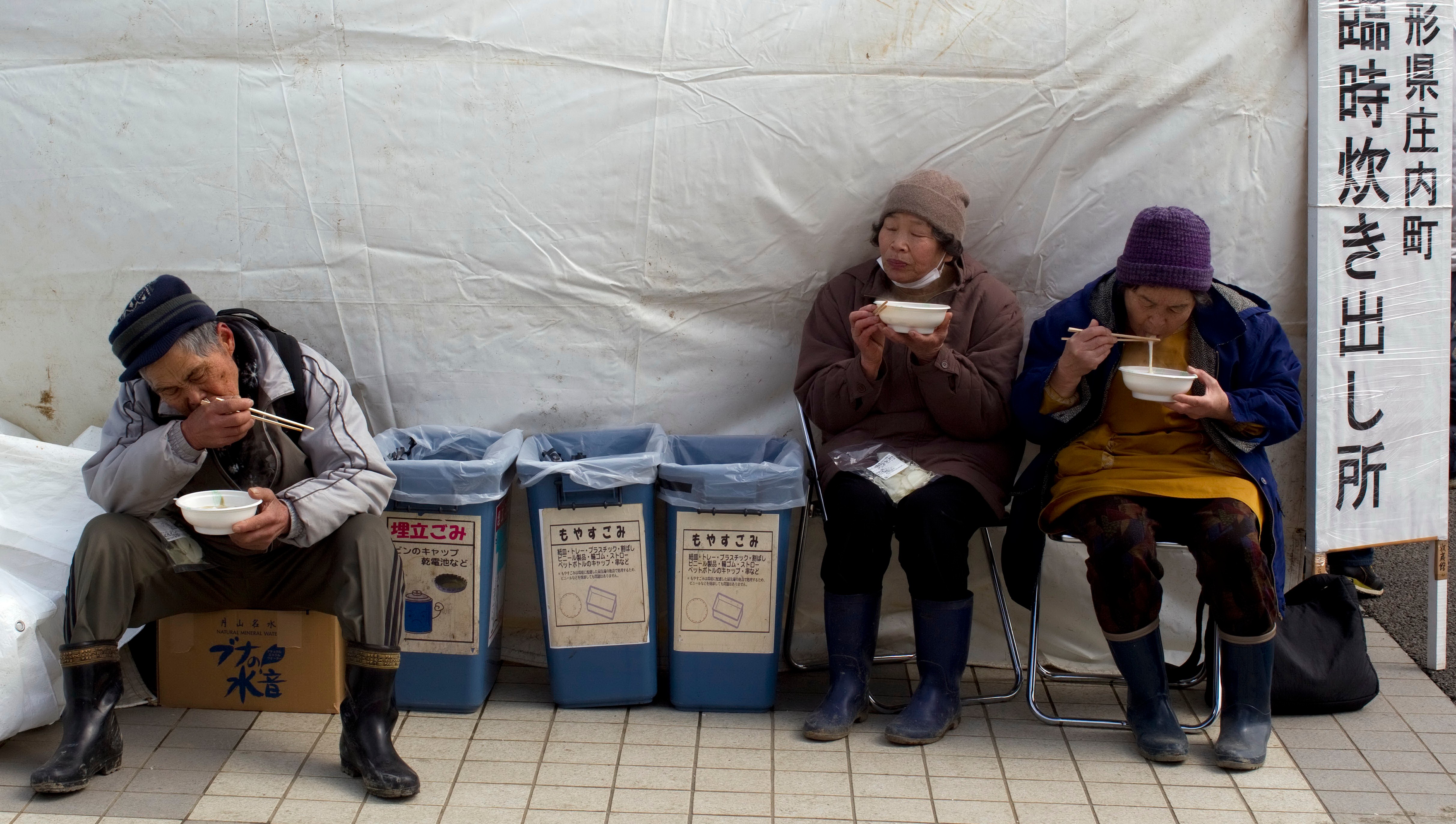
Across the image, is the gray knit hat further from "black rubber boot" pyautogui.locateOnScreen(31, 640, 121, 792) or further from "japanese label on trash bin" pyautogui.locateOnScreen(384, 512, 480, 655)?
"black rubber boot" pyautogui.locateOnScreen(31, 640, 121, 792)

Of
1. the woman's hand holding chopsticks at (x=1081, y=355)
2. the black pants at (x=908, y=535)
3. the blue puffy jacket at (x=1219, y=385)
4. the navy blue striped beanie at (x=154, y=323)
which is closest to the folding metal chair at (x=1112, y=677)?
the blue puffy jacket at (x=1219, y=385)

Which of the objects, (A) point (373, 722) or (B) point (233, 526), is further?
(A) point (373, 722)

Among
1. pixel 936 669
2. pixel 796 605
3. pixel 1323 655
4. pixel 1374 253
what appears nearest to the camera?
pixel 936 669

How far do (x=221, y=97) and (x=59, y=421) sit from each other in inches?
48.1

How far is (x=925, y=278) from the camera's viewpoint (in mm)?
3498

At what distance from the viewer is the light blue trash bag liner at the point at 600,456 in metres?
3.29

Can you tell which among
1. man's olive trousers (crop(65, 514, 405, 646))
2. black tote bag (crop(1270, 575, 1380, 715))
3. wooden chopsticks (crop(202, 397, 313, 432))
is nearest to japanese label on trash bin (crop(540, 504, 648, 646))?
man's olive trousers (crop(65, 514, 405, 646))

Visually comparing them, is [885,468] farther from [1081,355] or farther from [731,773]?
[731,773]

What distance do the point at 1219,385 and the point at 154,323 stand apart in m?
2.75

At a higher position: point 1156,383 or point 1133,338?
point 1133,338

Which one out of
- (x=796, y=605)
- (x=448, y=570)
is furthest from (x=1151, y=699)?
(x=448, y=570)

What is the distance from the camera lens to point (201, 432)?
9.48ft

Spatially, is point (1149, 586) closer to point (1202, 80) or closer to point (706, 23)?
point (1202, 80)

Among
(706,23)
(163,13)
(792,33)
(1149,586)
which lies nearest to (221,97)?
(163,13)
